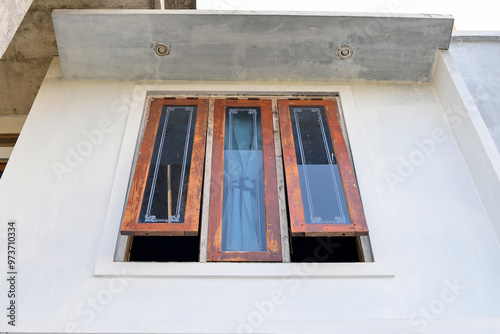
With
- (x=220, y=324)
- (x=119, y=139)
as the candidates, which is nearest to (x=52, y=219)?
(x=119, y=139)

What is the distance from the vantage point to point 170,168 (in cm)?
481

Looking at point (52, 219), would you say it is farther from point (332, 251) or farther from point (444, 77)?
point (444, 77)

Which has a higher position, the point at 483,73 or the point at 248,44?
the point at 248,44

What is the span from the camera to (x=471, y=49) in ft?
20.2

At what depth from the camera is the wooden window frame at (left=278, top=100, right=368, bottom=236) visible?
13.6 feet

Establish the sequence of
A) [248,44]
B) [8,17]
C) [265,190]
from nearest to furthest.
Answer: [8,17] < [265,190] < [248,44]

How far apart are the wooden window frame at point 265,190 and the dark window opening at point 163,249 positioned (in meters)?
0.47

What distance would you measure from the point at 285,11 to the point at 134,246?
261 centimetres

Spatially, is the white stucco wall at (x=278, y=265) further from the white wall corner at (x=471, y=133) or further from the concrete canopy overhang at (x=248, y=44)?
the concrete canopy overhang at (x=248, y=44)
